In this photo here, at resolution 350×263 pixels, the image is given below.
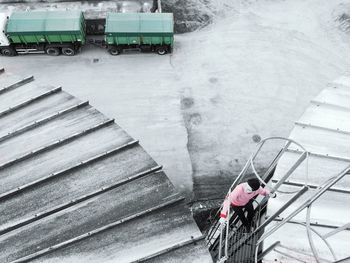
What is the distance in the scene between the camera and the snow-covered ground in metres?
26.0

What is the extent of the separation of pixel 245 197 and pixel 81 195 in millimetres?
5927

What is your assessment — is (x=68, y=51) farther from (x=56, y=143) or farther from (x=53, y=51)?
(x=56, y=143)

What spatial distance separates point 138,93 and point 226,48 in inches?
331

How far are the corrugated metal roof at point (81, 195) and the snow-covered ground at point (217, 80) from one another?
854cm

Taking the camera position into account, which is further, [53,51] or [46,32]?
[53,51]

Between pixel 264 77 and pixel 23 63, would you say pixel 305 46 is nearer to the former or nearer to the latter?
pixel 264 77

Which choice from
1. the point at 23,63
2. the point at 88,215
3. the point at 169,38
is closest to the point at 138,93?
the point at 169,38

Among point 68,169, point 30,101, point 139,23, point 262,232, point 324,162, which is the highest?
point 30,101

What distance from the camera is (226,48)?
32.4 m

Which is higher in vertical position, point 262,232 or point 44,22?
point 44,22

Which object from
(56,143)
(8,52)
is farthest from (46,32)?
(56,143)

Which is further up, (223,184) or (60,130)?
(60,130)

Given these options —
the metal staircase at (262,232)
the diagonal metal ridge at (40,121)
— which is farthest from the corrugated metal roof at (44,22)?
the metal staircase at (262,232)

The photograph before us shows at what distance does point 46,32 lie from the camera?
30438 millimetres
